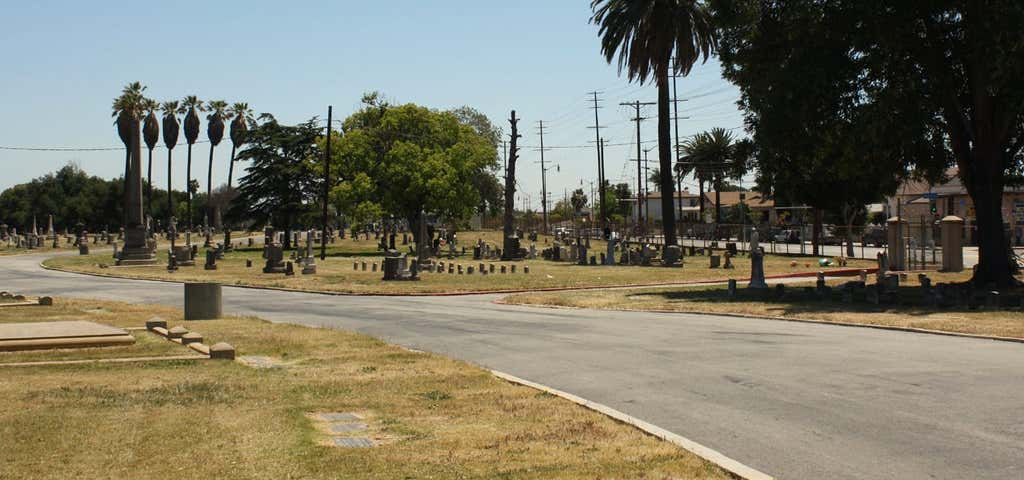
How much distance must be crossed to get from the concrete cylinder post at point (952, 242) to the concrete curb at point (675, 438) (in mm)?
30163

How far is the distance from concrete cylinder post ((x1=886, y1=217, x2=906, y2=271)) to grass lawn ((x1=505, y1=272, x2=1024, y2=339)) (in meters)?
3.27

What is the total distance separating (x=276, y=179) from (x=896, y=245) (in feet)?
199

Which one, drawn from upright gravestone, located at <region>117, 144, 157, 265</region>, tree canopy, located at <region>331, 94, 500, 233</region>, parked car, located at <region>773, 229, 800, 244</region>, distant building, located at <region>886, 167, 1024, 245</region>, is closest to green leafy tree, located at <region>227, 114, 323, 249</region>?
tree canopy, located at <region>331, 94, 500, 233</region>

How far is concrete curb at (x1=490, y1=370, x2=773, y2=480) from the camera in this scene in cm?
787

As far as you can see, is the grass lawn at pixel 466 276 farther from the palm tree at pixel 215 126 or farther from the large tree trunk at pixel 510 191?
the palm tree at pixel 215 126

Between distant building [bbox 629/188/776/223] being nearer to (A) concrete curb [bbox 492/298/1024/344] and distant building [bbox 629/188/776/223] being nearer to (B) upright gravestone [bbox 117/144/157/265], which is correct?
(B) upright gravestone [bbox 117/144/157/265]

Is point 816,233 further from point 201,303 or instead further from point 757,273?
point 201,303

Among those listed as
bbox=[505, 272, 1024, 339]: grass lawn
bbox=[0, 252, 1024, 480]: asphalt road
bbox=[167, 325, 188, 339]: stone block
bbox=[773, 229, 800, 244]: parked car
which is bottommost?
bbox=[0, 252, 1024, 480]: asphalt road

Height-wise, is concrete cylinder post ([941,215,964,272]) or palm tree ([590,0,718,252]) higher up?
palm tree ([590,0,718,252])

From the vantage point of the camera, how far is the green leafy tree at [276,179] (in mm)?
88875

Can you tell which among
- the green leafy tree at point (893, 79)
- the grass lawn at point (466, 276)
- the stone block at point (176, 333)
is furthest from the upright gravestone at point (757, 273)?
the stone block at point (176, 333)

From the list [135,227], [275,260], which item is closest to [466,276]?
[275,260]

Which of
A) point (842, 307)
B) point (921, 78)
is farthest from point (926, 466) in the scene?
point (921, 78)

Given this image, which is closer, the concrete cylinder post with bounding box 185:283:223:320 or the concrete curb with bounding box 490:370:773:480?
the concrete curb with bounding box 490:370:773:480
